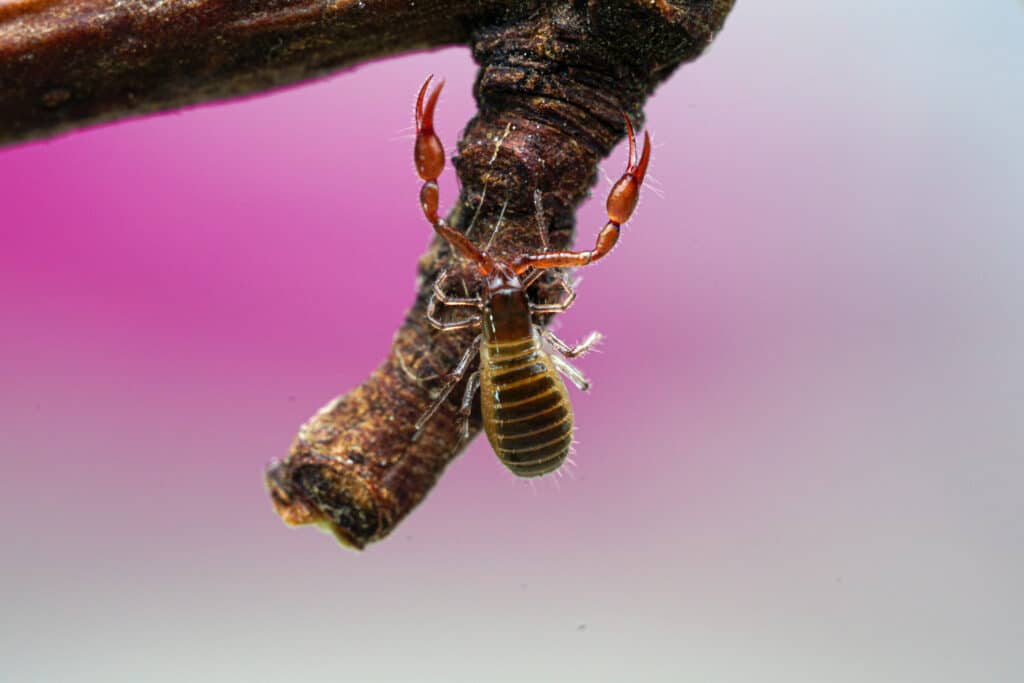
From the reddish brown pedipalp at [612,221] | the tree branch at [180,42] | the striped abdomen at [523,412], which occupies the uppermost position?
the tree branch at [180,42]

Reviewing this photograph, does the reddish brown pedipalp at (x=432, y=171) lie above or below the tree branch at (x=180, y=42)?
below

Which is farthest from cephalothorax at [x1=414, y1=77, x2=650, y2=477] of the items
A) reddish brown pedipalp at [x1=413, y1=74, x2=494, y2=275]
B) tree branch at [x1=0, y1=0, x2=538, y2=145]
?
tree branch at [x1=0, y1=0, x2=538, y2=145]

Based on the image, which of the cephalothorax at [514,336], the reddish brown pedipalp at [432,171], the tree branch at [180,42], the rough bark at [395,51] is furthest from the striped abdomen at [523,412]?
the tree branch at [180,42]

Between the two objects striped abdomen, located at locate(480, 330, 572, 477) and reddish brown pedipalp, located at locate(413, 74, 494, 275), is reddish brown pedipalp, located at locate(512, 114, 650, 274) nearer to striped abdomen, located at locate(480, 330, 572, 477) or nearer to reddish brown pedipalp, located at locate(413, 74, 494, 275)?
reddish brown pedipalp, located at locate(413, 74, 494, 275)

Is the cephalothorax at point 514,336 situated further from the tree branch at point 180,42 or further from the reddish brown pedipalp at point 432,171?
the tree branch at point 180,42

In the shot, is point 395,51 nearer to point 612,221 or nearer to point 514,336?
point 612,221

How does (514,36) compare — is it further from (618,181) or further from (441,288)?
(441,288)
